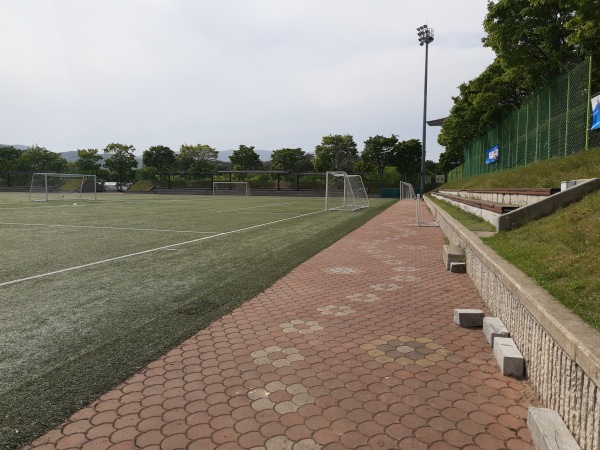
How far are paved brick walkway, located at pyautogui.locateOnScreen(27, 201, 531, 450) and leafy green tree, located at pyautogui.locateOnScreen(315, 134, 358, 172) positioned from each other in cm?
7054

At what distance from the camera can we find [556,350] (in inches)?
102

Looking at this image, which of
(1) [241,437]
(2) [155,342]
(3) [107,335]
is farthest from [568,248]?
(3) [107,335]

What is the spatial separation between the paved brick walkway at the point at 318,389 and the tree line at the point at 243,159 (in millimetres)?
63890

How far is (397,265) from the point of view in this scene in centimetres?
799

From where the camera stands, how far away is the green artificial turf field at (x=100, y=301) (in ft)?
10.1

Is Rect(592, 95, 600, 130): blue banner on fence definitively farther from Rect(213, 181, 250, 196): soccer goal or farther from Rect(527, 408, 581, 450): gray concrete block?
Rect(213, 181, 250, 196): soccer goal

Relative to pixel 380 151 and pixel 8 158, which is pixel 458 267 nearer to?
pixel 380 151

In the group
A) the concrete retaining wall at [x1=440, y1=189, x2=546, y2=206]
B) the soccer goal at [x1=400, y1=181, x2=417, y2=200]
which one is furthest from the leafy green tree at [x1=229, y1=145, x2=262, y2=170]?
the concrete retaining wall at [x1=440, y1=189, x2=546, y2=206]

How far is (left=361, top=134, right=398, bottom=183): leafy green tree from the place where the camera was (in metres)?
69.4

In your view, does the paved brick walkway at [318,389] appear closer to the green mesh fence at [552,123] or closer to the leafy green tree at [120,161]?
the green mesh fence at [552,123]

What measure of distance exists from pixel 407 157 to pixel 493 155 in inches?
1885

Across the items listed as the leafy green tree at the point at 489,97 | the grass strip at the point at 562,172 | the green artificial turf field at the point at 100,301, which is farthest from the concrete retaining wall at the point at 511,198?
the leafy green tree at the point at 489,97

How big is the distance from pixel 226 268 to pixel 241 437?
510 centimetres

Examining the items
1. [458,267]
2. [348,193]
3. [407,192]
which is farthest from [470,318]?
[407,192]
